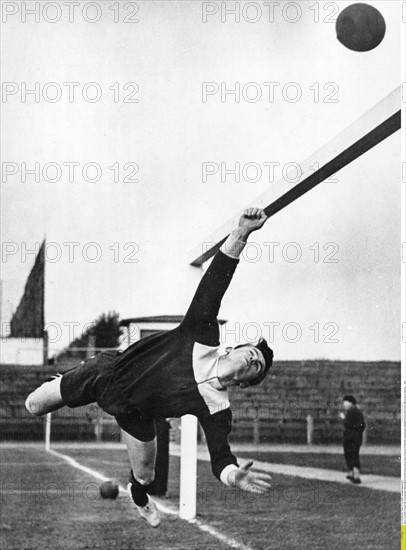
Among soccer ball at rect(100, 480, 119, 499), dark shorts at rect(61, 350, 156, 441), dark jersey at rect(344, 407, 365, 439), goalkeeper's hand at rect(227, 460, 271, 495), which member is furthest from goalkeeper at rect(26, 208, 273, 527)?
dark jersey at rect(344, 407, 365, 439)

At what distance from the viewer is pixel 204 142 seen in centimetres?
405

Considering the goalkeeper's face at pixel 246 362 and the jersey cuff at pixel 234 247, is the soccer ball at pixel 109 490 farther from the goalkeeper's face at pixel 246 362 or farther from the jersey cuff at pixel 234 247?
the jersey cuff at pixel 234 247

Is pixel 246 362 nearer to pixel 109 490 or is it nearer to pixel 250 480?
pixel 250 480

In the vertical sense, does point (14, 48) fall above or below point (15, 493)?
above

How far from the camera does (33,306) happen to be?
13.0ft

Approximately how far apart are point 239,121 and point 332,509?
2.80 m

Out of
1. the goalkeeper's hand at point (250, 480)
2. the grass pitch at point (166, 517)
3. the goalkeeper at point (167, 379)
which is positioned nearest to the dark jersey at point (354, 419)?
the grass pitch at point (166, 517)

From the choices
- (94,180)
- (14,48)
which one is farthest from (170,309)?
(14,48)

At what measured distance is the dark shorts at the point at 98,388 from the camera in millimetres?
3320

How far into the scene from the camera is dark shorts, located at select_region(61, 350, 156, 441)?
3.32 meters

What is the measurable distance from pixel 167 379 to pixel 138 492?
479 mm

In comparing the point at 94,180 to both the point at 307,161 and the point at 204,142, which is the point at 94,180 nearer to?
the point at 204,142

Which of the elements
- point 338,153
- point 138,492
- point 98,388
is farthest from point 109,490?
point 338,153

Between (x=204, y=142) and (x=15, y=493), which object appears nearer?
(x=204, y=142)
